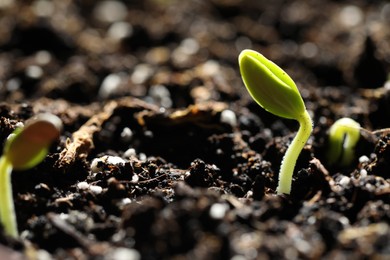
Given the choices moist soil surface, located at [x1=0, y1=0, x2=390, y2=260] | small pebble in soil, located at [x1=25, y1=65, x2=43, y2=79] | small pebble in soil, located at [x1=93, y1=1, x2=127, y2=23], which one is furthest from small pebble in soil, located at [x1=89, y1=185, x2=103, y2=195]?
small pebble in soil, located at [x1=93, y1=1, x2=127, y2=23]

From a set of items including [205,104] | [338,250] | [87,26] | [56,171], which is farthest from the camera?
[87,26]

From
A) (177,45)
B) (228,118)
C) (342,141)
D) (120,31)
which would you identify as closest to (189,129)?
(228,118)

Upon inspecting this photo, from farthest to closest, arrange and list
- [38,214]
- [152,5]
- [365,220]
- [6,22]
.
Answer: [152,5] < [6,22] < [38,214] < [365,220]

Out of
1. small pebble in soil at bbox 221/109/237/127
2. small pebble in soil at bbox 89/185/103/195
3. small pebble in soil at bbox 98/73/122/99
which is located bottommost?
small pebble in soil at bbox 98/73/122/99

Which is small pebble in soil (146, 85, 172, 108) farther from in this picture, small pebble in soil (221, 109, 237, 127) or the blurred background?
small pebble in soil (221, 109, 237, 127)

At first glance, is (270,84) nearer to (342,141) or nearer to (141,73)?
(342,141)

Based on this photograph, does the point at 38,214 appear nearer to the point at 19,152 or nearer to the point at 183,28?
the point at 19,152

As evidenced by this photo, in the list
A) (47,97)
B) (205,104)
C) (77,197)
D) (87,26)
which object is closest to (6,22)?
(87,26)
